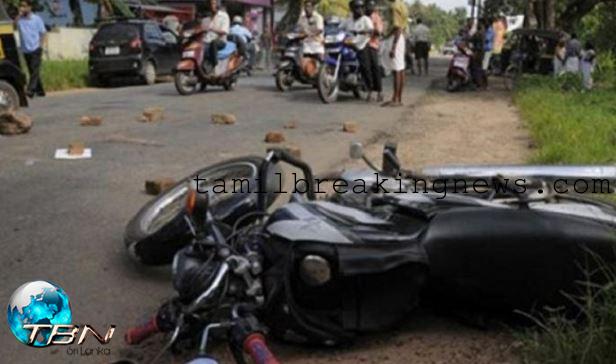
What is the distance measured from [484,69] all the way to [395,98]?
543 cm

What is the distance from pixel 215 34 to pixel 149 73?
195 inches

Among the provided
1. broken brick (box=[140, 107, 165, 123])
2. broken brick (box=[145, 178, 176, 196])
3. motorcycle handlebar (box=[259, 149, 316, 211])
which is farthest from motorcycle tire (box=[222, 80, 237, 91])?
motorcycle handlebar (box=[259, 149, 316, 211])

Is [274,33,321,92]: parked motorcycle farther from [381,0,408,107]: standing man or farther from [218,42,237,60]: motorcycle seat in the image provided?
[381,0,408,107]: standing man

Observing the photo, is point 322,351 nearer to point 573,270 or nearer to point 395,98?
point 573,270

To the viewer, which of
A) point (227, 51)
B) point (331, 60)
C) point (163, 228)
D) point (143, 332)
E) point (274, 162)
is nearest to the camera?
point (143, 332)

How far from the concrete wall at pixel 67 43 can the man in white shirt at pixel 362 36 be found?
37.5 feet

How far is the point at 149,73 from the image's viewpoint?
62.9 feet

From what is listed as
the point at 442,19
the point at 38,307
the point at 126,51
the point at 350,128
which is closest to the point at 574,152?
the point at 350,128

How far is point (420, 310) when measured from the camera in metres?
3.53

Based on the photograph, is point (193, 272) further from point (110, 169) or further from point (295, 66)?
point (295, 66)

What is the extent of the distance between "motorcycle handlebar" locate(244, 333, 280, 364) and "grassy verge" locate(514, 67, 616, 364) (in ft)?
3.59

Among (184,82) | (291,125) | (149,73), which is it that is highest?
(184,82)

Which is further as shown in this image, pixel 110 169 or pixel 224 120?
pixel 224 120

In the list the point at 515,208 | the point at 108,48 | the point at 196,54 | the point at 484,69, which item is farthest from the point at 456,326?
the point at 108,48
